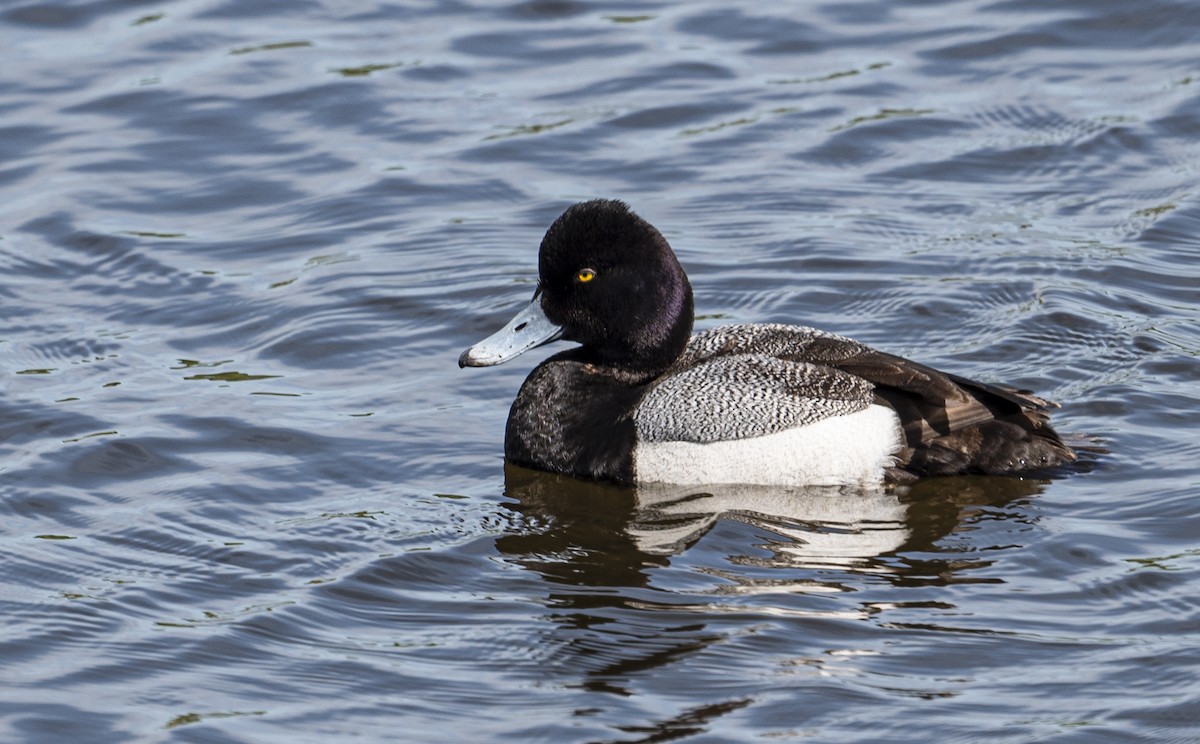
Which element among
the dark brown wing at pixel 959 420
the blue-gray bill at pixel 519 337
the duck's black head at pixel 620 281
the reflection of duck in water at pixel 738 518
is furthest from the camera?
the blue-gray bill at pixel 519 337

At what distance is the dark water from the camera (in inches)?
269

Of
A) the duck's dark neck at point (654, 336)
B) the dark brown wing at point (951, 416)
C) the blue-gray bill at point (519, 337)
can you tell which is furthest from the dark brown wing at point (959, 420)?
the blue-gray bill at point (519, 337)

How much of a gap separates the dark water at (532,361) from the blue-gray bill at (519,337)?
506mm

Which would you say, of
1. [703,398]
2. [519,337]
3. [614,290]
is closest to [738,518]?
[703,398]

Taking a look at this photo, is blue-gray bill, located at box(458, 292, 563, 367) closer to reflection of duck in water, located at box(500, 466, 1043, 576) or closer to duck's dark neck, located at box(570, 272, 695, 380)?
duck's dark neck, located at box(570, 272, 695, 380)

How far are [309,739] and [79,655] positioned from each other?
1184 millimetres

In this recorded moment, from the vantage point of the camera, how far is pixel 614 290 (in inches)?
350

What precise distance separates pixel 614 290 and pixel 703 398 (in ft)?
2.34

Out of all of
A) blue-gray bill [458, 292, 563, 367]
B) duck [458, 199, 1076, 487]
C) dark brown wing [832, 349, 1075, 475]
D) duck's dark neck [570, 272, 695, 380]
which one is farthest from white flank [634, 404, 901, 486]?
blue-gray bill [458, 292, 563, 367]

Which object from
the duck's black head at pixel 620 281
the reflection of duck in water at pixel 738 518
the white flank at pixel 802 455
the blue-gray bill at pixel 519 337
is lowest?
the reflection of duck in water at pixel 738 518

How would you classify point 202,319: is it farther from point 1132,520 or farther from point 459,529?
point 1132,520

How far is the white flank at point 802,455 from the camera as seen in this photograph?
27.9 feet

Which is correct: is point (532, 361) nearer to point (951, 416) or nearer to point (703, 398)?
point (703, 398)

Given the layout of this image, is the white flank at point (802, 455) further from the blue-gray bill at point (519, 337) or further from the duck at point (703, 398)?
the blue-gray bill at point (519, 337)
